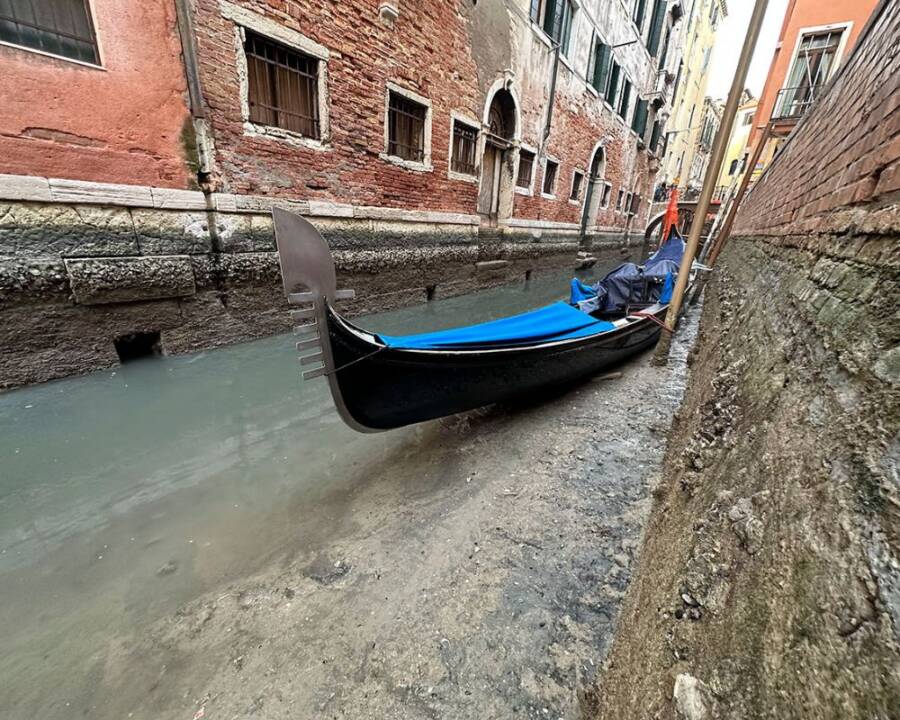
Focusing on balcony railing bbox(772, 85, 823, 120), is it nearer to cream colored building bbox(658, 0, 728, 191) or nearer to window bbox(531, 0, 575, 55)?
window bbox(531, 0, 575, 55)

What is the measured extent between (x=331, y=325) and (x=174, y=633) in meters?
1.46

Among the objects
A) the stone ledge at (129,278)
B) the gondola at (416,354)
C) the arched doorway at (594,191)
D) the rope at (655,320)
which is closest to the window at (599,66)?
the arched doorway at (594,191)

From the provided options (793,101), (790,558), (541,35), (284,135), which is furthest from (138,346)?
(793,101)

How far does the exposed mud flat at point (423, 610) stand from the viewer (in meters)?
1.32

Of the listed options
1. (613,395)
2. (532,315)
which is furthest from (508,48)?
(613,395)

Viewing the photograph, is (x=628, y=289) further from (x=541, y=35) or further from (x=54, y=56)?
(x=541, y=35)

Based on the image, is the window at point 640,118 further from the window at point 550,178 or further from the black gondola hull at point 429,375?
the black gondola hull at point 429,375

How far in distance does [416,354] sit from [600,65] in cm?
1239

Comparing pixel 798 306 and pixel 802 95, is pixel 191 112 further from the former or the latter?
pixel 802 95

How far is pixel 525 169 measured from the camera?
9.12 meters

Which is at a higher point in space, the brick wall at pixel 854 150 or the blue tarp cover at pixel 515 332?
the brick wall at pixel 854 150

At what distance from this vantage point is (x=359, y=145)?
5.05m

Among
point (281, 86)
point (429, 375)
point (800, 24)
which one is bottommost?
point (429, 375)

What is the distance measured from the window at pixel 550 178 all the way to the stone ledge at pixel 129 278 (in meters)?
8.70
